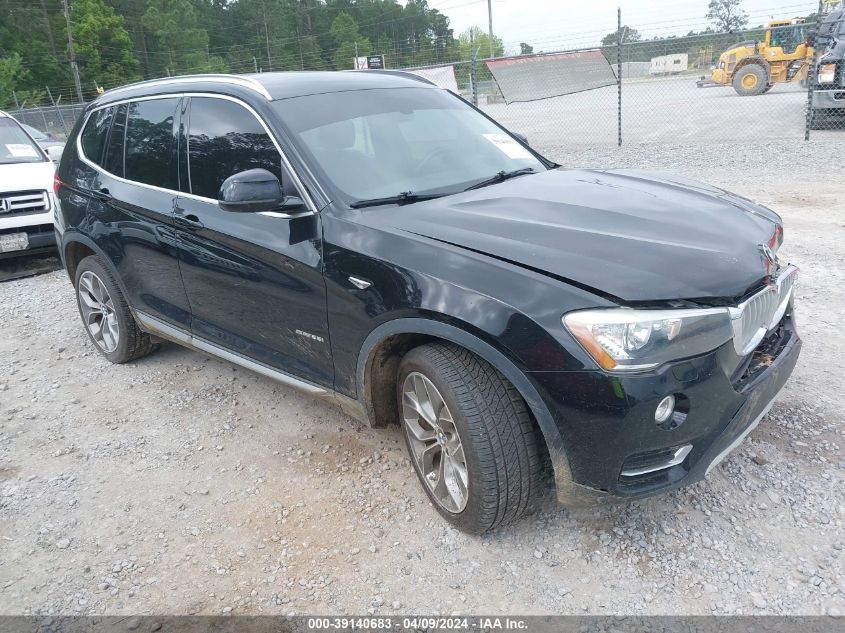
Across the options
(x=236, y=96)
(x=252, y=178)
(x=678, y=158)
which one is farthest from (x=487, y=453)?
(x=678, y=158)

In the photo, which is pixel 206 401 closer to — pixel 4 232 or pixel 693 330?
pixel 693 330

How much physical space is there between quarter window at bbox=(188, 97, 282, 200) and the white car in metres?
4.36

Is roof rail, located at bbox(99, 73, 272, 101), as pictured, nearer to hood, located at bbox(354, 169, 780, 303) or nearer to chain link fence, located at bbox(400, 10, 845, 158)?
hood, located at bbox(354, 169, 780, 303)

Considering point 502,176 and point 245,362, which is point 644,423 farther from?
point 245,362

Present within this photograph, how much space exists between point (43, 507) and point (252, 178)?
1.96 meters

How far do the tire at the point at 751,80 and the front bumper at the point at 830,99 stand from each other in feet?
31.6

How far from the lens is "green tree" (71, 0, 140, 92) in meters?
54.2

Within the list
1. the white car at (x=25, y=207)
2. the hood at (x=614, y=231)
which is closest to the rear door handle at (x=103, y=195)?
the hood at (x=614, y=231)

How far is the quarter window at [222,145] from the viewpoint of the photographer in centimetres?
327

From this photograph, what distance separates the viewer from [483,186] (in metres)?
3.36

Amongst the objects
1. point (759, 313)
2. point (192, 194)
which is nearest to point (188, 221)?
point (192, 194)

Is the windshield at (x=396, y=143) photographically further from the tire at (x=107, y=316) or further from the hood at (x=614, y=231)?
the tire at (x=107, y=316)

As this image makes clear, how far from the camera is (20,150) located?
26.9 ft

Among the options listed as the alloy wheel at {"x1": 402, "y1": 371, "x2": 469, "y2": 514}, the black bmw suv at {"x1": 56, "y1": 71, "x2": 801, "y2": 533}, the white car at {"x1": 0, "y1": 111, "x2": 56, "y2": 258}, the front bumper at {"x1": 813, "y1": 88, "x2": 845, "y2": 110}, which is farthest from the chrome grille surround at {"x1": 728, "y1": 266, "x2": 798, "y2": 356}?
the front bumper at {"x1": 813, "y1": 88, "x2": 845, "y2": 110}
